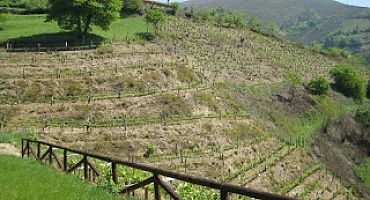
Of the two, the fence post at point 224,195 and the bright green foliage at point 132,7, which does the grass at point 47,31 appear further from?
the fence post at point 224,195

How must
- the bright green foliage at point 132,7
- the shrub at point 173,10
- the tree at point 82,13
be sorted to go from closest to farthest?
the tree at point 82,13
the bright green foliage at point 132,7
the shrub at point 173,10

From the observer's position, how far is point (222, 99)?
206 ft

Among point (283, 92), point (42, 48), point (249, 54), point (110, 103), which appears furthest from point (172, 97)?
point (249, 54)

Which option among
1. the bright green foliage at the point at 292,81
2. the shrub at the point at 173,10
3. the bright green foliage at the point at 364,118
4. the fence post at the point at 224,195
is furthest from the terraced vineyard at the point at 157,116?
the shrub at the point at 173,10

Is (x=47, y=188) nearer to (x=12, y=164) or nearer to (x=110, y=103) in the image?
(x=12, y=164)

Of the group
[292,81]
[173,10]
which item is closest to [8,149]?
[292,81]

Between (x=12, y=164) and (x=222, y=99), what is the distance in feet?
150

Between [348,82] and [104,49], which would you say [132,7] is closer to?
[104,49]

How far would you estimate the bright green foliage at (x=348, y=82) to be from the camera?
95062 millimetres

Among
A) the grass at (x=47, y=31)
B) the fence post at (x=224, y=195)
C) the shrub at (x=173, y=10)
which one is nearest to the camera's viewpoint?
the fence post at (x=224, y=195)

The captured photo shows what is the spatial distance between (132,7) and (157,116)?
50.1 m

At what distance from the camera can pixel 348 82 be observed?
94.6 metres

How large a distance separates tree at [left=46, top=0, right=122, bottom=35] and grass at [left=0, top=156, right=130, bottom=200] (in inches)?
2068

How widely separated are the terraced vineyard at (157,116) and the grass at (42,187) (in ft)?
94.0
